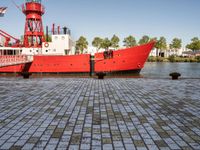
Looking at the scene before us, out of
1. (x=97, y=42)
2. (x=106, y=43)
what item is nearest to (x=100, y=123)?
(x=106, y=43)

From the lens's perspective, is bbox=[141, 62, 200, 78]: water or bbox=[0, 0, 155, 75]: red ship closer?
bbox=[0, 0, 155, 75]: red ship

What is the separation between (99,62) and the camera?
29.7m

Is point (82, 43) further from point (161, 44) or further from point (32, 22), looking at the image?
point (161, 44)

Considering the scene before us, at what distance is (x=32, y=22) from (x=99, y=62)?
13.5 metres

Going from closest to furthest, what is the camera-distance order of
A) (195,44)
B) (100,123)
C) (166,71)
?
1. (100,123)
2. (166,71)
3. (195,44)

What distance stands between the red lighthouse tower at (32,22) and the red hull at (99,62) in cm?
586

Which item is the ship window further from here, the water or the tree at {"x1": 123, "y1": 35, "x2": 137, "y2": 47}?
the tree at {"x1": 123, "y1": 35, "x2": 137, "y2": 47}

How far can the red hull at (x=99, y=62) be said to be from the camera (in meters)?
28.9

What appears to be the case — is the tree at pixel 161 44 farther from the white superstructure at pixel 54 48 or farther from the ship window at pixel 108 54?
the ship window at pixel 108 54

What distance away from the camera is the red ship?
28.9 m

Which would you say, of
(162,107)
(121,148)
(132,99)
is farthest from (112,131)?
(132,99)

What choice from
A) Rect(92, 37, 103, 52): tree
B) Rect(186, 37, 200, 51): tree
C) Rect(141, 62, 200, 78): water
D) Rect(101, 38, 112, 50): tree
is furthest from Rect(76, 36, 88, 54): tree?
Rect(186, 37, 200, 51): tree

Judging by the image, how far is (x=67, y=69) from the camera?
29328 mm

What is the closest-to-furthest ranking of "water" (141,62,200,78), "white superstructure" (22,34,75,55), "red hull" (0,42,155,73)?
"red hull" (0,42,155,73) < "white superstructure" (22,34,75,55) < "water" (141,62,200,78)
